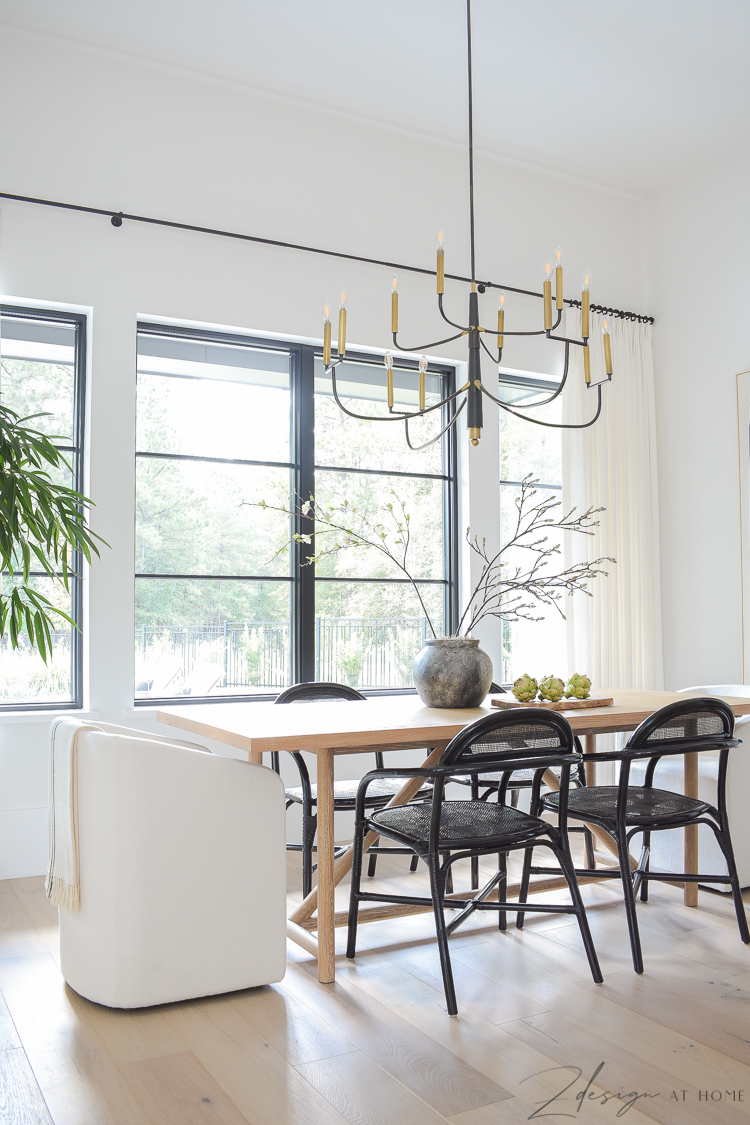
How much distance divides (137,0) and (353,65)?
3.12ft

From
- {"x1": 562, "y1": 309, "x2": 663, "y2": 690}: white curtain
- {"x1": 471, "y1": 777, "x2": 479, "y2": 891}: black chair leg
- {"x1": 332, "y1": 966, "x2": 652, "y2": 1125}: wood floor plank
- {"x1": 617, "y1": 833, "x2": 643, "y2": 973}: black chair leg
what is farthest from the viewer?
{"x1": 562, "y1": 309, "x2": 663, "y2": 690}: white curtain

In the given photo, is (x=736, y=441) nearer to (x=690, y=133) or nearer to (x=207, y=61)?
(x=690, y=133)

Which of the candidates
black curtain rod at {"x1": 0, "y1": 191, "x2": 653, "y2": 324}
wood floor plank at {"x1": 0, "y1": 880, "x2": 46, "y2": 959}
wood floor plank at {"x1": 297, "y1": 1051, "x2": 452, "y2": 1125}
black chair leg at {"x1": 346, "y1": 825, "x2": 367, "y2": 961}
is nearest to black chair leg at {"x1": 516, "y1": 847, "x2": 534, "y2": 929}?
black chair leg at {"x1": 346, "y1": 825, "x2": 367, "y2": 961}

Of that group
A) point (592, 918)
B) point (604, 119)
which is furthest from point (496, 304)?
point (592, 918)

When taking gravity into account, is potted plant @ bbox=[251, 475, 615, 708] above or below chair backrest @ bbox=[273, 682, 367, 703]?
above

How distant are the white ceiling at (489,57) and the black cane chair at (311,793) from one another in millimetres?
2695

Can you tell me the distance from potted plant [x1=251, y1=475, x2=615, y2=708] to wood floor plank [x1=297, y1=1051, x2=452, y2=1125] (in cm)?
131

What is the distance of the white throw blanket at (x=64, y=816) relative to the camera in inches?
94.5

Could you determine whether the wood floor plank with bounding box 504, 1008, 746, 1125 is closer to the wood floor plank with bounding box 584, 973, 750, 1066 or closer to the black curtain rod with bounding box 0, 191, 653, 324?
the wood floor plank with bounding box 584, 973, 750, 1066

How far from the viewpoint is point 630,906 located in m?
2.64

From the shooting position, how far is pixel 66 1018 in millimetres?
2279

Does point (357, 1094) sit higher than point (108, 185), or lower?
lower

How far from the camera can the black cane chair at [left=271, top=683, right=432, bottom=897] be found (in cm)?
314

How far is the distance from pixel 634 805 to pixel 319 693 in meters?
1.30
